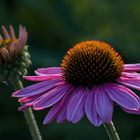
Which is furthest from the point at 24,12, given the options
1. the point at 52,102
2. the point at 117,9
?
the point at 52,102

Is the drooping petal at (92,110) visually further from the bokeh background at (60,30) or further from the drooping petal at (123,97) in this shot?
the bokeh background at (60,30)

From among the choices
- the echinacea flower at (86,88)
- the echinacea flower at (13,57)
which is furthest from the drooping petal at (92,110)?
the echinacea flower at (13,57)

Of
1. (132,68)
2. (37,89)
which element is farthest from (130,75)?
(37,89)

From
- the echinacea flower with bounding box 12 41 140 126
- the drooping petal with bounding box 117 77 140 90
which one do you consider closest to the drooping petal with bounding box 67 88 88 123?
the echinacea flower with bounding box 12 41 140 126

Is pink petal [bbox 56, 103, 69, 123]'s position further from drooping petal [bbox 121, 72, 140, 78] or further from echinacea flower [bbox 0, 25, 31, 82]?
echinacea flower [bbox 0, 25, 31, 82]

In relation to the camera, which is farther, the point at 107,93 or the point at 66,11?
the point at 66,11

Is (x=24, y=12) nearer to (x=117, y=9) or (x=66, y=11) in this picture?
(x=66, y=11)

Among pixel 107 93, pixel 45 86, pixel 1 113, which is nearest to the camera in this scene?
pixel 107 93
